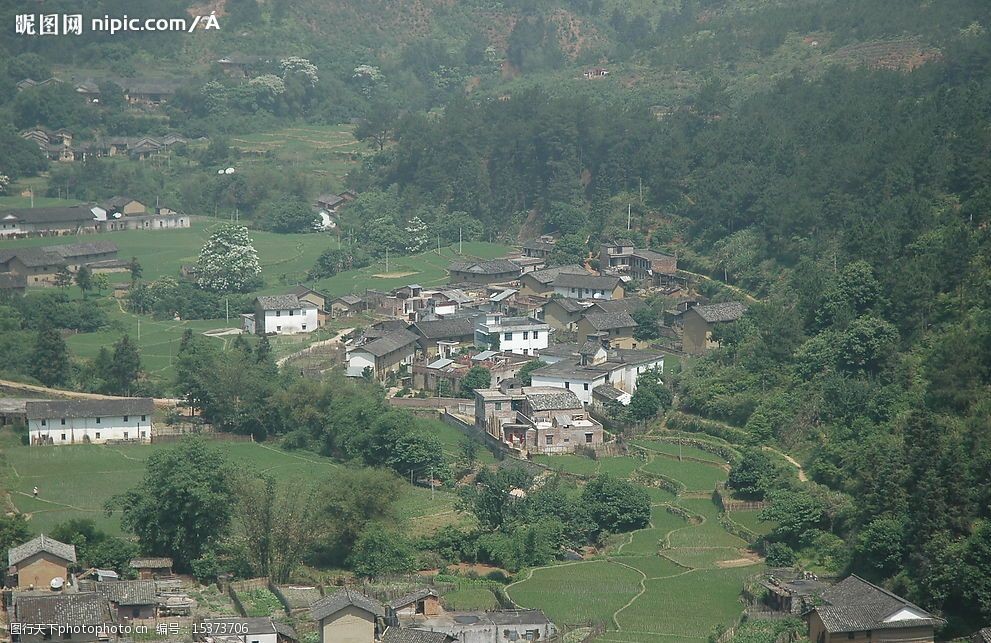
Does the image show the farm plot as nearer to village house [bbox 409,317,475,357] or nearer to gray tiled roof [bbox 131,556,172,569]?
gray tiled roof [bbox 131,556,172,569]

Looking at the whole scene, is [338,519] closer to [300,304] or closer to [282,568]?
[282,568]

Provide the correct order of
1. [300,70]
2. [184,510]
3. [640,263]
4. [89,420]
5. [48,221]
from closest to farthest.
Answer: [184,510], [89,420], [640,263], [48,221], [300,70]

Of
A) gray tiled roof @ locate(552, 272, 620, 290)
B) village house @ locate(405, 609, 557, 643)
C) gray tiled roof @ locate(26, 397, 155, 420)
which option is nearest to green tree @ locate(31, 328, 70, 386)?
gray tiled roof @ locate(26, 397, 155, 420)

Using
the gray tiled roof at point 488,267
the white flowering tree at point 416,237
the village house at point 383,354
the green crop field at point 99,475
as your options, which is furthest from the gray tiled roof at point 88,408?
the white flowering tree at point 416,237

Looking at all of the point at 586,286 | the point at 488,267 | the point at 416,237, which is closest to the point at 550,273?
the point at 586,286

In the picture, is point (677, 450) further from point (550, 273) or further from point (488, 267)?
point (488, 267)

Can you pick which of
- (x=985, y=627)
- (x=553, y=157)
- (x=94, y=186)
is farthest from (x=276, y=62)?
(x=985, y=627)
